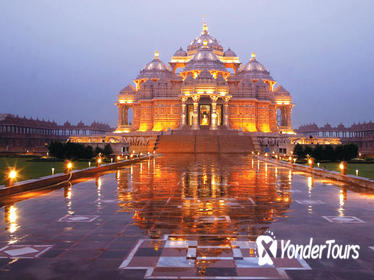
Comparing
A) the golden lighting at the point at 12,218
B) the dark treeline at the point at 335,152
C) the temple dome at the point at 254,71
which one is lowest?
the golden lighting at the point at 12,218

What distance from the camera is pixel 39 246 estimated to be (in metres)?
7.24

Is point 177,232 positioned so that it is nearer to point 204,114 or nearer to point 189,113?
point 189,113

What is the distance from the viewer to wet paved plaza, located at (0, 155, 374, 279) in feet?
19.5

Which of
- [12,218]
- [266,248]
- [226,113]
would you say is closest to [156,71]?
[226,113]

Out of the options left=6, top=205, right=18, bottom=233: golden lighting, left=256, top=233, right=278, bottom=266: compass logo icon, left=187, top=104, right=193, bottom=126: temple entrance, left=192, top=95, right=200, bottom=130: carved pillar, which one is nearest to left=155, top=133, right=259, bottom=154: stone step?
left=192, top=95, right=200, bottom=130: carved pillar

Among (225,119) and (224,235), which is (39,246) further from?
(225,119)

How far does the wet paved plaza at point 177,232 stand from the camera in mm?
5957

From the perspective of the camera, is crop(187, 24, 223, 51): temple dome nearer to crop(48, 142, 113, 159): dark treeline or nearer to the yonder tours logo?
crop(48, 142, 113, 159): dark treeline

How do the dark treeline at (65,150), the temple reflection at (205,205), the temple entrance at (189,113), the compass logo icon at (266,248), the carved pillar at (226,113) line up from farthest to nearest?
the temple entrance at (189,113) → the carved pillar at (226,113) → the dark treeline at (65,150) → the temple reflection at (205,205) → the compass logo icon at (266,248)

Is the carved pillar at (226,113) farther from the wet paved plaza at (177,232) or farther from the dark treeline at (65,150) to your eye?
the wet paved plaza at (177,232)

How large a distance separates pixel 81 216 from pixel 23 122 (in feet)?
253

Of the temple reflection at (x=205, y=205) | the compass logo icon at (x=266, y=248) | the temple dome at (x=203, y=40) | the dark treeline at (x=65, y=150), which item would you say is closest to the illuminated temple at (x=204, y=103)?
the temple dome at (x=203, y=40)

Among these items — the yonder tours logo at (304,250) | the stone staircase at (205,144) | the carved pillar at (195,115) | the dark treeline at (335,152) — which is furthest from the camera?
the carved pillar at (195,115)

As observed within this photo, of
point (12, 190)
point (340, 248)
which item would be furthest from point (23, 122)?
point (340, 248)
